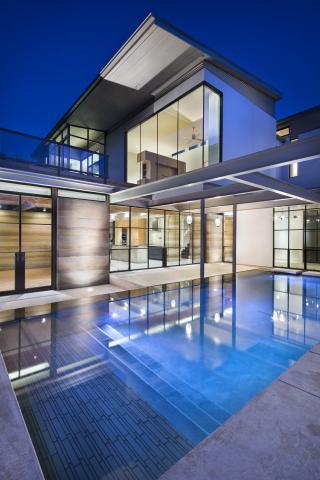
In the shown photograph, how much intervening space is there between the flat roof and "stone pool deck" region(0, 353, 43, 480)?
9.01m

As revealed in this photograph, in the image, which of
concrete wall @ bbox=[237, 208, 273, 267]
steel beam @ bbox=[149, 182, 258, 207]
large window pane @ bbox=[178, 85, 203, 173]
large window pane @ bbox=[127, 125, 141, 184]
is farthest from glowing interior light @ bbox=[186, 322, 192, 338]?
concrete wall @ bbox=[237, 208, 273, 267]

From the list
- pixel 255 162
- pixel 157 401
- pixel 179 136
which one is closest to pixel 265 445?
pixel 157 401

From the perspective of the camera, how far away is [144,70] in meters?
9.34

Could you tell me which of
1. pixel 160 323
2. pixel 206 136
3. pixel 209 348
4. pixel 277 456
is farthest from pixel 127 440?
pixel 206 136

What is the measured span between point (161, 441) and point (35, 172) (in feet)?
23.9

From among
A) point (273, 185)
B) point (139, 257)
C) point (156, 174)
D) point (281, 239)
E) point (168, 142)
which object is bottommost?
point (139, 257)

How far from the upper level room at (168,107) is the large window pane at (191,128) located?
0.04 m

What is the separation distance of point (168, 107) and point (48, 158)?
5.32 meters

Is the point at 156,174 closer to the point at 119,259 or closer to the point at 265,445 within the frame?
the point at 119,259

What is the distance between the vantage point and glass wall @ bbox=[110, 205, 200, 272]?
13216 millimetres

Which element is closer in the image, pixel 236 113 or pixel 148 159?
pixel 236 113

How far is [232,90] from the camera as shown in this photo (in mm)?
10508

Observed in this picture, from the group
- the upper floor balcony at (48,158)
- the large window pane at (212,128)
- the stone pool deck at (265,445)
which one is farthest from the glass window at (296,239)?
the stone pool deck at (265,445)

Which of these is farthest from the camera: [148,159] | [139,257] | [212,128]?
[139,257]
